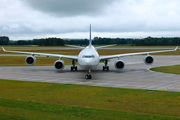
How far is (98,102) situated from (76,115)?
3798 millimetres

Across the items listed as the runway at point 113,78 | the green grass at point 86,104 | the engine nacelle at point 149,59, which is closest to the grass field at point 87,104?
the green grass at point 86,104

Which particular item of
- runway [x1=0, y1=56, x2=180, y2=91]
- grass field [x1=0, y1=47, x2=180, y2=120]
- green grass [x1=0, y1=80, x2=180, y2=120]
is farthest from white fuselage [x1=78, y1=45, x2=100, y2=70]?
grass field [x1=0, y1=47, x2=180, y2=120]

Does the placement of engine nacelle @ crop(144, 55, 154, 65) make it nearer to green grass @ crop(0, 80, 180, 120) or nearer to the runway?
the runway

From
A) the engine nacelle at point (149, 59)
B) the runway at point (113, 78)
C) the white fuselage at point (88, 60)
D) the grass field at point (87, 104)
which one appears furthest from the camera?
the engine nacelle at point (149, 59)

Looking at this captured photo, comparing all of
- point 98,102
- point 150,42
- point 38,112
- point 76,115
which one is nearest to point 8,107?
point 38,112

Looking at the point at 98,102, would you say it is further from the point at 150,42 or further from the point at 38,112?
the point at 150,42

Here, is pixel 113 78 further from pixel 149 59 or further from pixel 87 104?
pixel 87 104

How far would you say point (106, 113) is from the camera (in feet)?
42.5

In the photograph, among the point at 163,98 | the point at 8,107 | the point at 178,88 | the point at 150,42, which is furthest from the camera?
the point at 150,42

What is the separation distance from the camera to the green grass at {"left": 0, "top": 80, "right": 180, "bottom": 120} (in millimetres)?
12539

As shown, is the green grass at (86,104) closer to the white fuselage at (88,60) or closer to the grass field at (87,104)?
the grass field at (87,104)

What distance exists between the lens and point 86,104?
15438 millimetres

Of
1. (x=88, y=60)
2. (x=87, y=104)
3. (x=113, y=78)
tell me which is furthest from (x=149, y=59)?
(x=87, y=104)

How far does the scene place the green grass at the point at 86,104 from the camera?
41.1 feet
